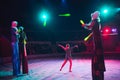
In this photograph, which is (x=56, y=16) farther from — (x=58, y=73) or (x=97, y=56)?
(x=97, y=56)

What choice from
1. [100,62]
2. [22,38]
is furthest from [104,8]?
[100,62]

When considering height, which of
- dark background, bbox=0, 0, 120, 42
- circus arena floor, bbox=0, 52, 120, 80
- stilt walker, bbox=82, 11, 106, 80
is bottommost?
circus arena floor, bbox=0, 52, 120, 80

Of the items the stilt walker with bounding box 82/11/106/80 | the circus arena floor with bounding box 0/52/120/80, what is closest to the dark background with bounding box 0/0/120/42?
the circus arena floor with bounding box 0/52/120/80

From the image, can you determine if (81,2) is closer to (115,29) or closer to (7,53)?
(115,29)

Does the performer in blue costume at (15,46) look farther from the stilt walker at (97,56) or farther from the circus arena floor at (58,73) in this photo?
the stilt walker at (97,56)

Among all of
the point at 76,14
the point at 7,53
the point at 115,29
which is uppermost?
the point at 76,14

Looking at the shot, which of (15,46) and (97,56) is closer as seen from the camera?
(97,56)

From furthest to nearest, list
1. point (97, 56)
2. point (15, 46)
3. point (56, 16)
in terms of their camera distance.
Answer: point (56, 16)
point (15, 46)
point (97, 56)

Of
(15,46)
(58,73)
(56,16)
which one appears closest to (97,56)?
(15,46)

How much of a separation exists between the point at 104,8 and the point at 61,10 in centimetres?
631

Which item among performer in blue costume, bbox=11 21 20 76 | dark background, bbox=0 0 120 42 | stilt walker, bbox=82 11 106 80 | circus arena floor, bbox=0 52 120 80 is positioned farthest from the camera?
dark background, bbox=0 0 120 42

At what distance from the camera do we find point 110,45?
120 feet

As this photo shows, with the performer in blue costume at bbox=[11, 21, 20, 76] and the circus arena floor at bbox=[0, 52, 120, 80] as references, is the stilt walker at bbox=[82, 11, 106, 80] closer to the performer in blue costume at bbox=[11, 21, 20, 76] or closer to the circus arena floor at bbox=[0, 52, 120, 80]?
the circus arena floor at bbox=[0, 52, 120, 80]

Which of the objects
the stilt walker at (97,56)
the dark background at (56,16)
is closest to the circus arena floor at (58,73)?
the stilt walker at (97,56)
